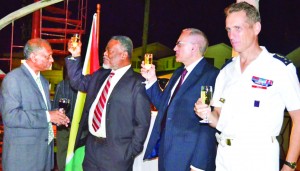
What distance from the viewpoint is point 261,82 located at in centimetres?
268

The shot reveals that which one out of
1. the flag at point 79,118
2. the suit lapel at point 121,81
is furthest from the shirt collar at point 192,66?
the flag at point 79,118

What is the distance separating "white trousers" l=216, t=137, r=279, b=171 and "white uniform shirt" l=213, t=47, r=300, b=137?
0.21 ft

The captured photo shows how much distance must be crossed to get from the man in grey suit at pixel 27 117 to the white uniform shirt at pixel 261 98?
203 centimetres

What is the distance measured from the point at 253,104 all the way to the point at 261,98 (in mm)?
78

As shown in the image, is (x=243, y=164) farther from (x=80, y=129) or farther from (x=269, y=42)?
(x=269, y=42)

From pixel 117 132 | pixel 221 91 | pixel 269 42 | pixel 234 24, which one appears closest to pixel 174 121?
pixel 221 91

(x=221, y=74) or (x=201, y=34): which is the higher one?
(x=201, y=34)

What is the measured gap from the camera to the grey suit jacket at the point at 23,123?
3.67 metres

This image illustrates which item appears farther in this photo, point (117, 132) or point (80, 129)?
point (80, 129)

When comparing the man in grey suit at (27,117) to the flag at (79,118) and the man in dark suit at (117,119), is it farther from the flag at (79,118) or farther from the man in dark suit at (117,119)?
→ the flag at (79,118)

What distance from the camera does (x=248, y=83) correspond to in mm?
2758

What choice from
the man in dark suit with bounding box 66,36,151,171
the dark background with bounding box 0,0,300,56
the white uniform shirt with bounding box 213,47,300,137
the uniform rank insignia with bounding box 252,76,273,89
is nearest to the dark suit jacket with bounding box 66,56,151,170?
the man in dark suit with bounding box 66,36,151,171

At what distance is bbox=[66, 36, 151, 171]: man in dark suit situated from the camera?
3928 mm

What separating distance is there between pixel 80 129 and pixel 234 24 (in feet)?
7.70
